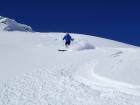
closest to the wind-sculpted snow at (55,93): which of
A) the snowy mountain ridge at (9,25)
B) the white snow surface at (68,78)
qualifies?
the white snow surface at (68,78)

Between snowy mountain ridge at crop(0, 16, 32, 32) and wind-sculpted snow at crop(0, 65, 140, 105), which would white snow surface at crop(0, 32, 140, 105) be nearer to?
wind-sculpted snow at crop(0, 65, 140, 105)

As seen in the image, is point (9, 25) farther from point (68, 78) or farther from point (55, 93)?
point (55, 93)

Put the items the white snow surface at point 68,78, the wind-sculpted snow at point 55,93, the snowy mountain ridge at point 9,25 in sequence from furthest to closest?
1. the snowy mountain ridge at point 9,25
2. the white snow surface at point 68,78
3. the wind-sculpted snow at point 55,93

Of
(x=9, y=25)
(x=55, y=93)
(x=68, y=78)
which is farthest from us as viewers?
(x=9, y=25)

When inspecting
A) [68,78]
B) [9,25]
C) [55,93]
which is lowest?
[55,93]

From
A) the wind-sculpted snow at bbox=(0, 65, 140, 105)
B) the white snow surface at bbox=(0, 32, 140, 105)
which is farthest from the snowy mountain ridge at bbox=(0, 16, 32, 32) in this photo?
the wind-sculpted snow at bbox=(0, 65, 140, 105)

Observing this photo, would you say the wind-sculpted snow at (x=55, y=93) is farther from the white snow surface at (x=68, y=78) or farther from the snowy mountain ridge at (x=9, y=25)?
the snowy mountain ridge at (x=9, y=25)

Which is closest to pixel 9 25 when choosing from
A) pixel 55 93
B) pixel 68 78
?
pixel 68 78

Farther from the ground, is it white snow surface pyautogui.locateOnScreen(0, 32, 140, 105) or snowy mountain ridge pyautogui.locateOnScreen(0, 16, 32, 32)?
snowy mountain ridge pyautogui.locateOnScreen(0, 16, 32, 32)

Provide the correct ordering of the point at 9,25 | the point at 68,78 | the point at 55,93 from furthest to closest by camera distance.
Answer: the point at 9,25 < the point at 68,78 < the point at 55,93

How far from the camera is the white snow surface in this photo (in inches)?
558

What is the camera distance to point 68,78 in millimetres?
17625

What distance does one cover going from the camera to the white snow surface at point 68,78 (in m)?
14.2

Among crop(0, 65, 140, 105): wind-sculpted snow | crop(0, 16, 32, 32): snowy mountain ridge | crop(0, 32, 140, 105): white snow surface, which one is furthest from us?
crop(0, 16, 32, 32): snowy mountain ridge
